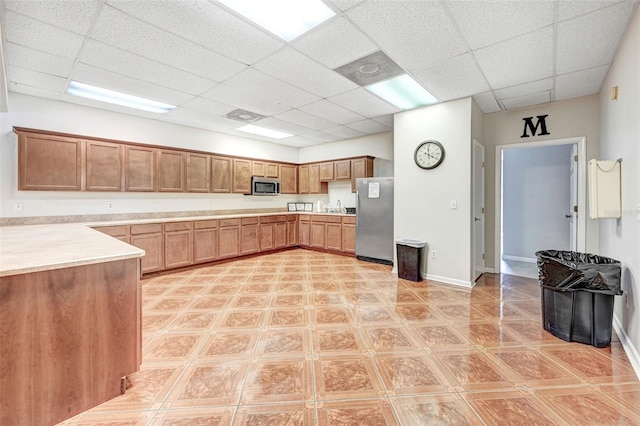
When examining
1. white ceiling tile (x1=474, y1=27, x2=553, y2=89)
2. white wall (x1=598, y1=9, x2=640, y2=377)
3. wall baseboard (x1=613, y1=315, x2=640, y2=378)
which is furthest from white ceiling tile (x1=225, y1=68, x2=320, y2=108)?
wall baseboard (x1=613, y1=315, x2=640, y2=378)

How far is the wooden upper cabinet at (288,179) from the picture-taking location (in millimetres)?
6820

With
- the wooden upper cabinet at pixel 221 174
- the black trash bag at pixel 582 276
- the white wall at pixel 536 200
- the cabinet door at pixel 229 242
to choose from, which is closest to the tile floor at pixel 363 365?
the black trash bag at pixel 582 276

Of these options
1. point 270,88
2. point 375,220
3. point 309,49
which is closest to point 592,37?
point 309,49

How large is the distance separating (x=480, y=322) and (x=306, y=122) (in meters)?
4.04

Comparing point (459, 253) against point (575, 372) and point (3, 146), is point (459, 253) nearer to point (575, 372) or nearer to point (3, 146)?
point (575, 372)

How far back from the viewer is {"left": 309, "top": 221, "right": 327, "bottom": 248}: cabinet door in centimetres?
625

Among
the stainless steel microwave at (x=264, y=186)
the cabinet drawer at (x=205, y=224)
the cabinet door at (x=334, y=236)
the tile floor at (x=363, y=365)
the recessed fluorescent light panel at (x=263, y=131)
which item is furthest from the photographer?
the stainless steel microwave at (x=264, y=186)

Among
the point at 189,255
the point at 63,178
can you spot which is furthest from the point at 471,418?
the point at 63,178

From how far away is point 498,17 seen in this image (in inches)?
85.2

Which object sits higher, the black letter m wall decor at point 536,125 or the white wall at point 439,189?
the black letter m wall decor at point 536,125

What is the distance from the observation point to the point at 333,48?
259cm

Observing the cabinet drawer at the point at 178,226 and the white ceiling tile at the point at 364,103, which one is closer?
the white ceiling tile at the point at 364,103

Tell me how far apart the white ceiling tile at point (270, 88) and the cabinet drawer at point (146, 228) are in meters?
2.52

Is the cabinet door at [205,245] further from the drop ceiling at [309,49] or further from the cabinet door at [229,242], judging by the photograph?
the drop ceiling at [309,49]
